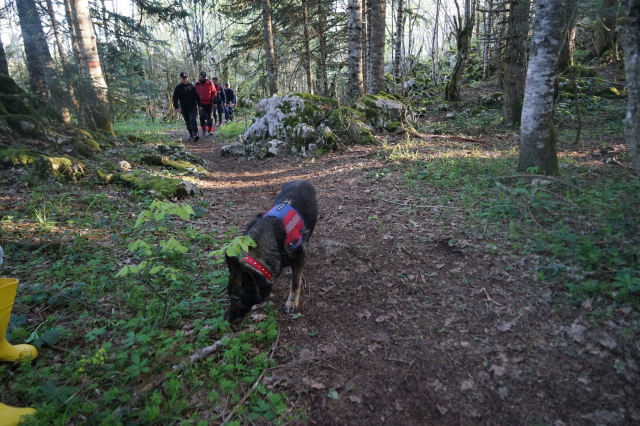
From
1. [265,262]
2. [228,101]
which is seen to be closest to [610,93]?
[265,262]

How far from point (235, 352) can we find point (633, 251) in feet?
13.8

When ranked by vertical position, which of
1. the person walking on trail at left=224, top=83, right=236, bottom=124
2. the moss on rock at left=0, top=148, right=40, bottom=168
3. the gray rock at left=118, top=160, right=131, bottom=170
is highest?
the person walking on trail at left=224, top=83, right=236, bottom=124

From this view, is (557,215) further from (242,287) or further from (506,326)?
(242,287)

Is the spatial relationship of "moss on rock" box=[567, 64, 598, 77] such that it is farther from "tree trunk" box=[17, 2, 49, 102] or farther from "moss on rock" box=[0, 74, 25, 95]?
"tree trunk" box=[17, 2, 49, 102]

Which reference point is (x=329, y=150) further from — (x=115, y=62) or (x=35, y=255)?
(x=115, y=62)

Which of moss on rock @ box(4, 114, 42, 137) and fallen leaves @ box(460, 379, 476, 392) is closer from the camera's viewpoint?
fallen leaves @ box(460, 379, 476, 392)

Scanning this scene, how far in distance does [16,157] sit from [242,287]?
6443mm

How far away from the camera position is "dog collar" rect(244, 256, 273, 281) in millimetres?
3263

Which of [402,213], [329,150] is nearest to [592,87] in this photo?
[329,150]

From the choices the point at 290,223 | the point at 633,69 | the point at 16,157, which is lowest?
the point at 290,223

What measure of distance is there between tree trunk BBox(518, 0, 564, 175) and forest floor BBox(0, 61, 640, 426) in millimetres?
503

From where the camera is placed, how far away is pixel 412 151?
873 cm

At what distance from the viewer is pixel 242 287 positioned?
10.7 ft

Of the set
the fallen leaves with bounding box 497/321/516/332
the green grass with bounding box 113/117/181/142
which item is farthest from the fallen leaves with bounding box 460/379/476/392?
the green grass with bounding box 113/117/181/142
